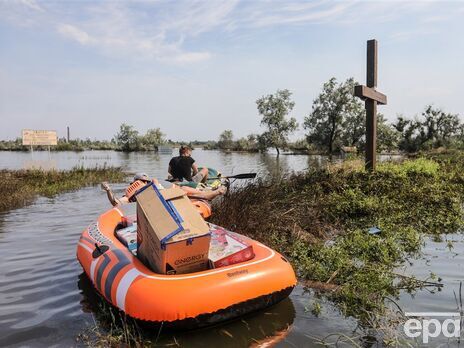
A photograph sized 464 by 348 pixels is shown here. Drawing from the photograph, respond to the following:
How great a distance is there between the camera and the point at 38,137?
23.5 metres

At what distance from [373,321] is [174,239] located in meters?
1.94

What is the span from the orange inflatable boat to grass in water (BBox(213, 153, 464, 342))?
0.81 metres

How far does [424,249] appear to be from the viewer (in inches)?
233

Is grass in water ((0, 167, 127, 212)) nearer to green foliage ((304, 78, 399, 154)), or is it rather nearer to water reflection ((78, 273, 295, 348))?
water reflection ((78, 273, 295, 348))

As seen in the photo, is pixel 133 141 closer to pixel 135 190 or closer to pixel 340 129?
pixel 340 129

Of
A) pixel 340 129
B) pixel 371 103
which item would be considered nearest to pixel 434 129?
pixel 340 129

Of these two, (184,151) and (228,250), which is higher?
(184,151)

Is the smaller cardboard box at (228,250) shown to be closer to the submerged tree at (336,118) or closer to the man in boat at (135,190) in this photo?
the man in boat at (135,190)

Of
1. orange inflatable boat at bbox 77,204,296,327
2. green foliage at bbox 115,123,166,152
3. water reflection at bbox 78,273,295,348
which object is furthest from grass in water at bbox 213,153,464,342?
green foliage at bbox 115,123,166,152

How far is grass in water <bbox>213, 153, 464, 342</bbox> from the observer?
468 cm

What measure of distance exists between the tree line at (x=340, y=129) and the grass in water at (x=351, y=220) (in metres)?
23.4

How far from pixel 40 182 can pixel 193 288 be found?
13.7 m

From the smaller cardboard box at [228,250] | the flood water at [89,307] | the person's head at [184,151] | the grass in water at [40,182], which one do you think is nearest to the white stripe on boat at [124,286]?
the flood water at [89,307]

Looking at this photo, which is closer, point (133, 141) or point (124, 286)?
point (124, 286)
